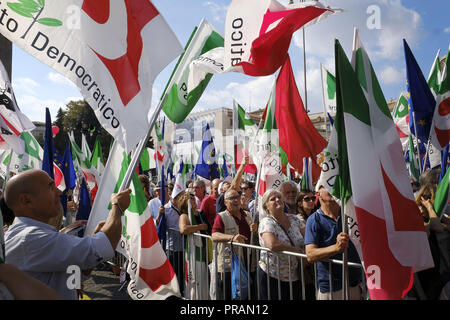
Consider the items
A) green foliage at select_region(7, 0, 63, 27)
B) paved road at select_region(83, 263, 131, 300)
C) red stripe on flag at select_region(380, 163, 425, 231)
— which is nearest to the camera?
green foliage at select_region(7, 0, 63, 27)

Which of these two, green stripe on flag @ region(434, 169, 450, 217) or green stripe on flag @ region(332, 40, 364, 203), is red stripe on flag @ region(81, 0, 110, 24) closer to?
green stripe on flag @ region(332, 40, 364, 203)

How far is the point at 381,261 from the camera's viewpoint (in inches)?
105

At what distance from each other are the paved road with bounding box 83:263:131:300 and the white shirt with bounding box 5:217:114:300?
14.2 ft

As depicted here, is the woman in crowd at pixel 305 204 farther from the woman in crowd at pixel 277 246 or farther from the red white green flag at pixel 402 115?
the red white green flag at pixel 402 115

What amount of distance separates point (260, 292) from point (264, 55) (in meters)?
2.51

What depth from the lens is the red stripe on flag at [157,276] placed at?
4.04 meters

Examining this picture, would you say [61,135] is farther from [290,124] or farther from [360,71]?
[360,71]

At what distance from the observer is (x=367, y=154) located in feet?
9.18

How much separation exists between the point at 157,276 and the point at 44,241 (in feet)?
7.49

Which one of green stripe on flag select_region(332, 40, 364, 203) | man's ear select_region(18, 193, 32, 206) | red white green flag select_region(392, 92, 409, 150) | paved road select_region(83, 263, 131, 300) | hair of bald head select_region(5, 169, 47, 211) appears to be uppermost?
red white green flag select_region(392, 92, 409, 150)

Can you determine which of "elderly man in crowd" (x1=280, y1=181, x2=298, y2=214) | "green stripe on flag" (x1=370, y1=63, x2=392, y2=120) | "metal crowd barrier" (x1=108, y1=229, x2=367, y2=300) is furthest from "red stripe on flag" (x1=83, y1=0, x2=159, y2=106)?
"elderly man in crowd" (x1=280, y1=181, x2=298, y2=214)

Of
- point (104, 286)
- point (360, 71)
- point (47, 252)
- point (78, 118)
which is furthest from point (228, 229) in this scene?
point (78, 118)

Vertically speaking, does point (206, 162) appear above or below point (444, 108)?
below

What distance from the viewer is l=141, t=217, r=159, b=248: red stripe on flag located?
3.92 metres
